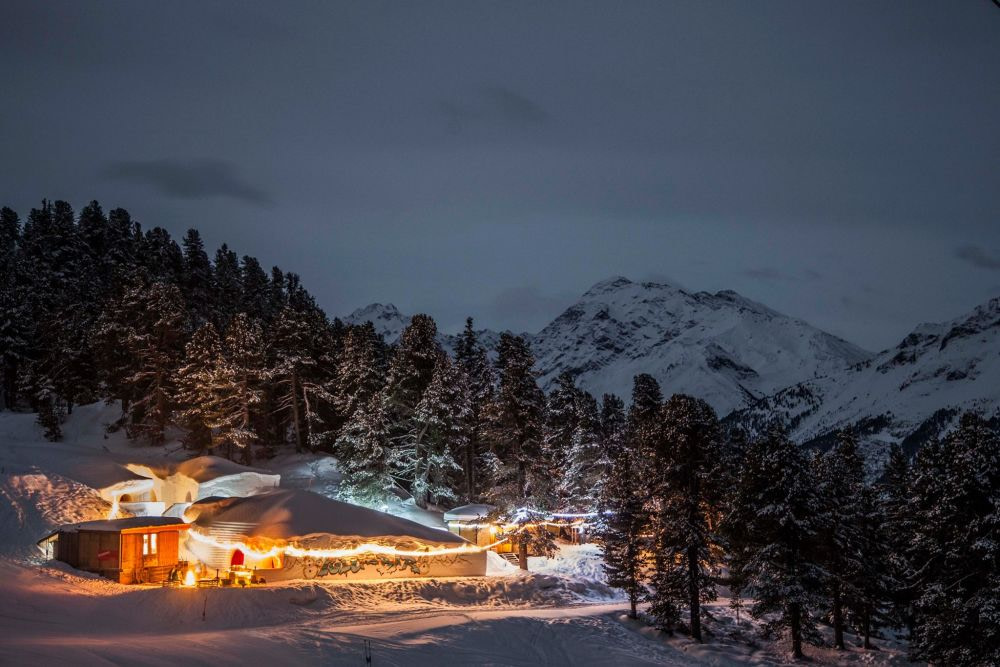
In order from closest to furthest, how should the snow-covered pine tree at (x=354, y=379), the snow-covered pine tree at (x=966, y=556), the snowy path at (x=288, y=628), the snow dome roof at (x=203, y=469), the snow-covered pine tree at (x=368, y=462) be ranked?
the snowy path at (x=288, y=628) → the snow-covered pine tree at (x=966, y=556) → the snow dome roof at (x=203, y=469) → the snow-covered pine tree at (x=368, y=462) → the snow-covered pine tree at (x=354, y=379)

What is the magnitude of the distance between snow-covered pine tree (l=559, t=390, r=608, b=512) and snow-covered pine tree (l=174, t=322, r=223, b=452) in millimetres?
25995

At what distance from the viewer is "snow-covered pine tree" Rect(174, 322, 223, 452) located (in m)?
54.3

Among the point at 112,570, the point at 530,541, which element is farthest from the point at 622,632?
the point at 112,570

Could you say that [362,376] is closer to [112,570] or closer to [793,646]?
[112,570]

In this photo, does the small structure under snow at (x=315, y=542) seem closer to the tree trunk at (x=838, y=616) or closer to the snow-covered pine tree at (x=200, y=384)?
the snow-covered pine tree at (x=200, y=384)

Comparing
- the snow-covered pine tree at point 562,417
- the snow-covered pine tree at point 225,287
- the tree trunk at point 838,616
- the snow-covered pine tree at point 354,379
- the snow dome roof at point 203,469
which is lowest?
the tree trunk at point 838,616

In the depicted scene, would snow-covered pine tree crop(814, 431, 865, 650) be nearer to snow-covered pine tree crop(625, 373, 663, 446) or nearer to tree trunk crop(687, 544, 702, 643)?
tree trunk crop(687, 544, 702, 643)

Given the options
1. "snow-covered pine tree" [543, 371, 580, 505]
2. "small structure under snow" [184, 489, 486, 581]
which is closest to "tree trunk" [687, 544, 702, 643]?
"small structure under snow" [184, 489, 486, 581]

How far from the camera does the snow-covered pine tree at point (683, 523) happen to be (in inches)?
1352

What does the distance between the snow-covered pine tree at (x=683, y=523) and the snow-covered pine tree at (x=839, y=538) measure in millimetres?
5231

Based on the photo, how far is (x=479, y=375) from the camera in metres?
62.4

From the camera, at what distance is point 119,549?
3228cm

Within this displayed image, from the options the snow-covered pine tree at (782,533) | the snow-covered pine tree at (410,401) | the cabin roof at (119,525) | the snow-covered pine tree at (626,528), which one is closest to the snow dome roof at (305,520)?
the cabin roof at (119,525)

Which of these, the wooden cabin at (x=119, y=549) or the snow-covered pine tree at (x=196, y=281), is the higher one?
the snow-covered pine tree at (x=196, y=281)
